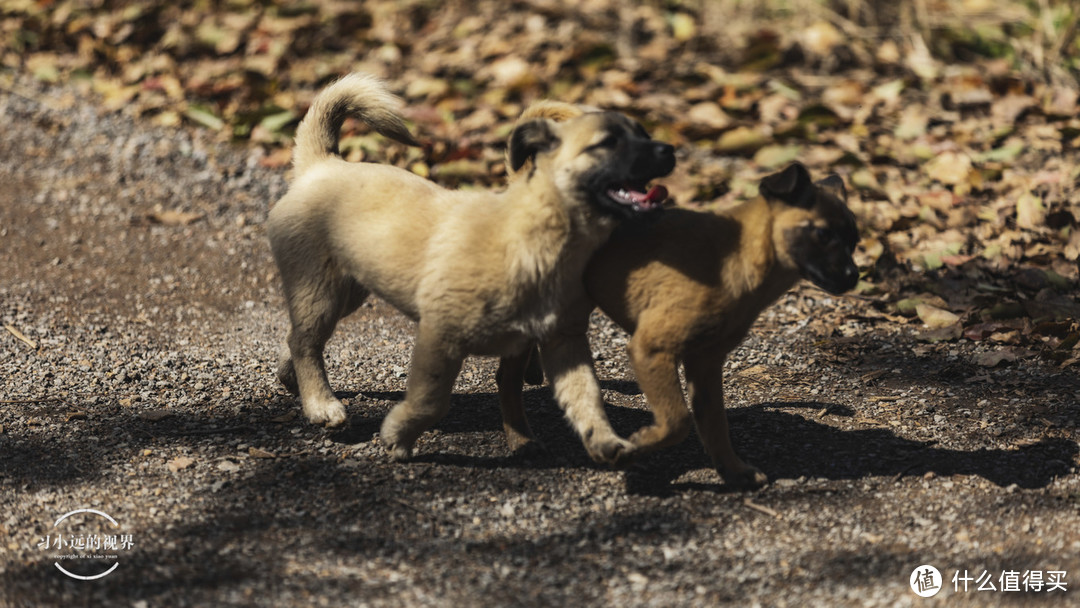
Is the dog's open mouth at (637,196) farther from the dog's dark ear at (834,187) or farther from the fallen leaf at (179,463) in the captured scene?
the fallen leaf at (179,463)

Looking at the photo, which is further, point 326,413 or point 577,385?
point 326,413

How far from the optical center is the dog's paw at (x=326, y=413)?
16.2ft

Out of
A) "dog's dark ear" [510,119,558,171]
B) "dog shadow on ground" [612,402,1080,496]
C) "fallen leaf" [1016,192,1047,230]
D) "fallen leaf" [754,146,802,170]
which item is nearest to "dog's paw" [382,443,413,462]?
"dog shadow on ground" [612,402,1080,496]

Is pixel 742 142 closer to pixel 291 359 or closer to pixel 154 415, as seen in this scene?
pixel 291 359

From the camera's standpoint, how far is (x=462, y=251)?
4324 millimetres

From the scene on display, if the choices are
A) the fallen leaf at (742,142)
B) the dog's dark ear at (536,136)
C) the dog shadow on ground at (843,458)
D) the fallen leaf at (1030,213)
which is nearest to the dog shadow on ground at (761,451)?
the dog shadow on ground at (843,458)

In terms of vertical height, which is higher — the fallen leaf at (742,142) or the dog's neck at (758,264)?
the dog's neck at (758,264)

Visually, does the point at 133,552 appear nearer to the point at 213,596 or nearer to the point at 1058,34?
the point at 213,596

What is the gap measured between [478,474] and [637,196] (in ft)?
4.58
